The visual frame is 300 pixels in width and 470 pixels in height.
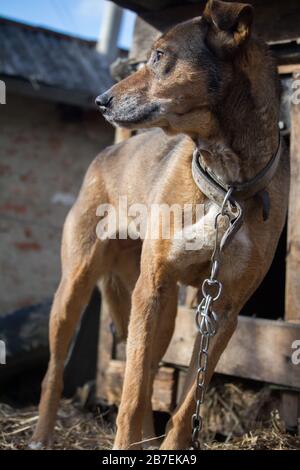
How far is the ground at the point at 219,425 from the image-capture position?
4.54 meters

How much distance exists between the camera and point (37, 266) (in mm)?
10078

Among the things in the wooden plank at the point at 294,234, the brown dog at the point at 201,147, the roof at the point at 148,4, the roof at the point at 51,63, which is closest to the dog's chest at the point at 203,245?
the brown dog at the point at 201,147

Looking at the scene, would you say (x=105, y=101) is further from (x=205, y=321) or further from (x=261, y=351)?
(x=261, y=351)

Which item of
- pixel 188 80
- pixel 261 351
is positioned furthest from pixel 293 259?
pixel 188 80

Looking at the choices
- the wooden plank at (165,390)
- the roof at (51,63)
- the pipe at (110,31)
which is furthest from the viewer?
the pipe at (110,31)

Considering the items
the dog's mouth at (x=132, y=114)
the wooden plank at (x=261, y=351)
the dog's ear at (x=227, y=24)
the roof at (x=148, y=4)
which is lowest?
the wooden plank at (x=261, y=351)

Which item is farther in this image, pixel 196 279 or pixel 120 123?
pixel 196 279

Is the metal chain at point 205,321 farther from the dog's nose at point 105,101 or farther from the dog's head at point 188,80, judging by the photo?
the dog's nose at point 105,101

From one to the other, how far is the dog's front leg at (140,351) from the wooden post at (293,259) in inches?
41.9

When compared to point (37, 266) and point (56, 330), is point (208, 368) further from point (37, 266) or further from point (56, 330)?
point (37, 266)

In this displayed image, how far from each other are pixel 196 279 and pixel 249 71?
1.29 m

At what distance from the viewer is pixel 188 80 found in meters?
3.63
